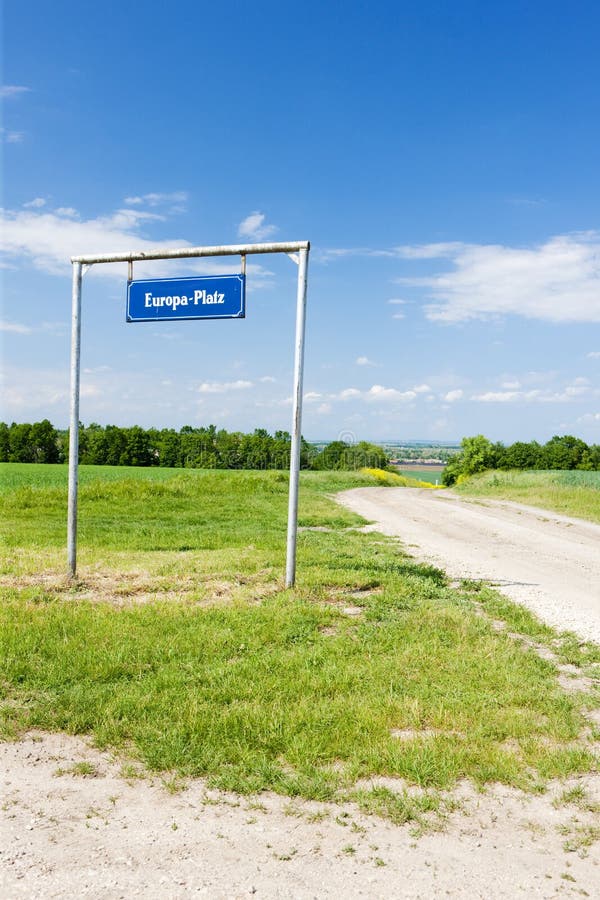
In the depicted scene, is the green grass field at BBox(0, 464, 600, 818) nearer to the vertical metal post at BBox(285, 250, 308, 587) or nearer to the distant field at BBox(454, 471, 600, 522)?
the vertical metal post at BBox(285, 250, 308, 587)

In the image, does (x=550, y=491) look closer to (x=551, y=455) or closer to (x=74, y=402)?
(x=74, y=402)

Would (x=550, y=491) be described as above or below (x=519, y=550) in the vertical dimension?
above

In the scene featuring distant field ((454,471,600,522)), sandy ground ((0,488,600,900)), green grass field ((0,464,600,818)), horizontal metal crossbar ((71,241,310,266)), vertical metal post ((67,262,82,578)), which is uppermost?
horizontal metal crossbar ((71,241,310,266))

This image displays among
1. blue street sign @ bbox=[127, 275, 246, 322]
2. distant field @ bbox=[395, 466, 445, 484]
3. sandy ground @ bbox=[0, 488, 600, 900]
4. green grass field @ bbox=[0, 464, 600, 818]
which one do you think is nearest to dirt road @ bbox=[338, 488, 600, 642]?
→ green grass field @ bbox=[0, 464, 600, 818]

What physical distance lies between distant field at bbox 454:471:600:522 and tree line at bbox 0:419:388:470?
39.2 m

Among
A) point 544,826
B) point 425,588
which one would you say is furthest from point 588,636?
point 544,826

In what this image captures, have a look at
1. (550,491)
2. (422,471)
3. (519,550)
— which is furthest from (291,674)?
(422,471)

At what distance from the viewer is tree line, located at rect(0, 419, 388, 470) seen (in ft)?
274

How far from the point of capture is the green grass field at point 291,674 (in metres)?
3.94

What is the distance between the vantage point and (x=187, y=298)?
841cm

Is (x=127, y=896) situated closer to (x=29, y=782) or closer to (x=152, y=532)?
(x=29, y=782)

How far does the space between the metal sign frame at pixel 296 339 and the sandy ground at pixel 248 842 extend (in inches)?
168

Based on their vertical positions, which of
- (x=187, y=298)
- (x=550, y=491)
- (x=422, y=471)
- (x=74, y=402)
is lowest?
(x=422, y=471)

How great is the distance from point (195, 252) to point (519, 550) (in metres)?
8.86
